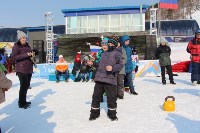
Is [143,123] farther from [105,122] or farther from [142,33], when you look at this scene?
[142,33]

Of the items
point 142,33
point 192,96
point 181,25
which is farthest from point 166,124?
point 181,25

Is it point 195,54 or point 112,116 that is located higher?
point 195,54

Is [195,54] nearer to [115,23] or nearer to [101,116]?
[101,116]

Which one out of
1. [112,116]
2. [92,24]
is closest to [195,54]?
[112,116]

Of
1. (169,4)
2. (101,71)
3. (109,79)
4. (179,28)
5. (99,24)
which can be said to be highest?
(169,4)

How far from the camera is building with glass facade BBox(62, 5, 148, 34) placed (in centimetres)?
2883

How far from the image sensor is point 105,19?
29.9m

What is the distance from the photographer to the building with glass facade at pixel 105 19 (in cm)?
2883

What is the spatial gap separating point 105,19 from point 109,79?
24.5 metres

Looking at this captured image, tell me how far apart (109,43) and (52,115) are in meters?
1.90

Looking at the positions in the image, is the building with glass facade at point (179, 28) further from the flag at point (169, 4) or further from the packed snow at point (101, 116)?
the packed snow at point (101, 116)

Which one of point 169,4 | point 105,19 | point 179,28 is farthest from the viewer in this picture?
point 179,28

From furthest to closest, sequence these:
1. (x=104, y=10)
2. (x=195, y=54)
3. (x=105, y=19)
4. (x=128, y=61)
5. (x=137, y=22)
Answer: (x=105, y=19)
(x=104, y=10)
(x=137, y=22)
(x=195, y=54)
(x=128, y=61)

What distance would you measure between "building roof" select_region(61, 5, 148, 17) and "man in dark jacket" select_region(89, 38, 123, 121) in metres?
23.3
